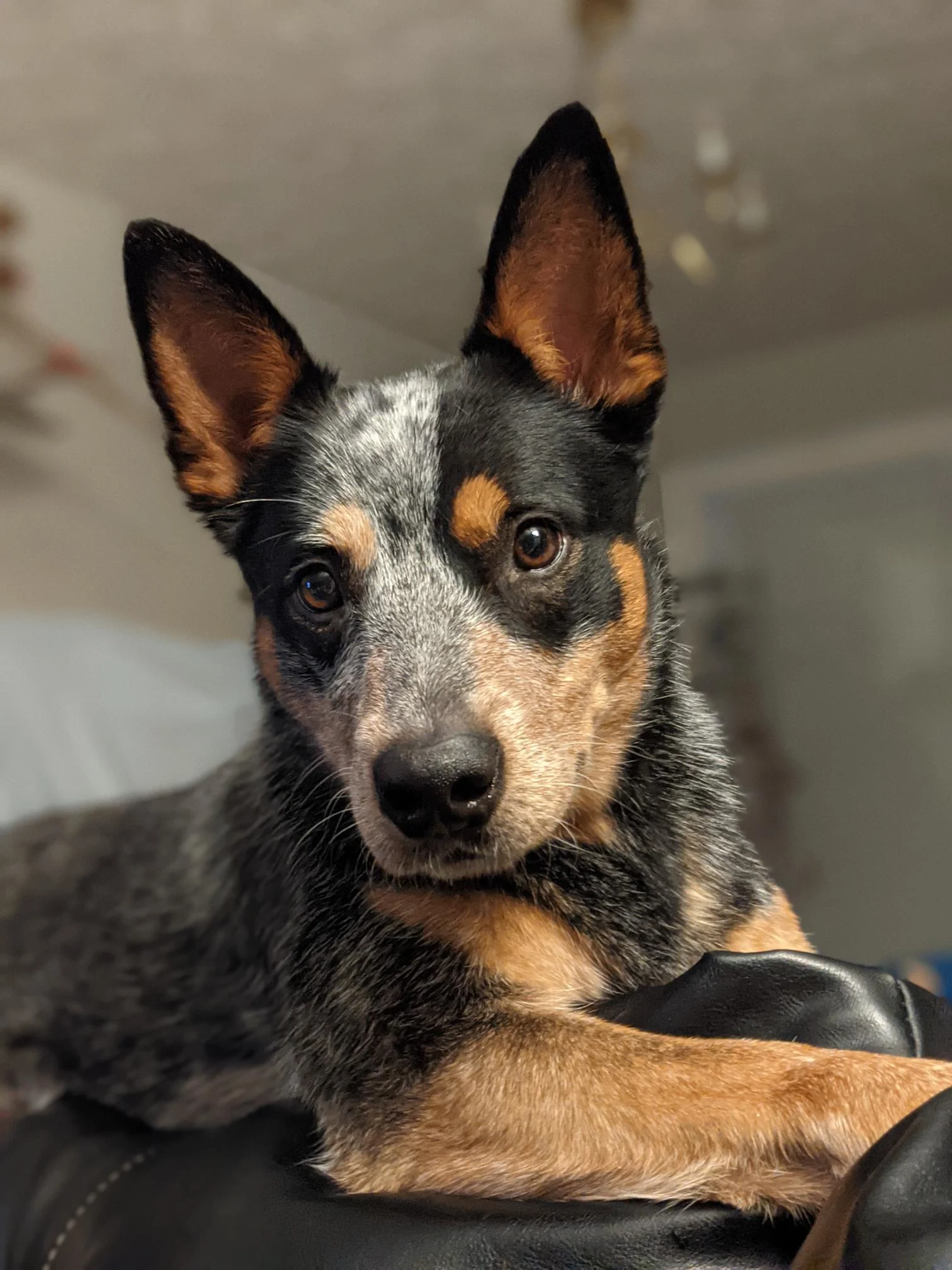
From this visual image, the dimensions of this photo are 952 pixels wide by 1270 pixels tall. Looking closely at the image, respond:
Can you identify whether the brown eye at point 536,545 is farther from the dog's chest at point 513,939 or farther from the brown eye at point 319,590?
the dog's chest at point 513,939

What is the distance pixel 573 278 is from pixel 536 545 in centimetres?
25

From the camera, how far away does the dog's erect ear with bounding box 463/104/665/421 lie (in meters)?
0.86

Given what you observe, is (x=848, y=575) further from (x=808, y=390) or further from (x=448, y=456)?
(x=448, y=456)

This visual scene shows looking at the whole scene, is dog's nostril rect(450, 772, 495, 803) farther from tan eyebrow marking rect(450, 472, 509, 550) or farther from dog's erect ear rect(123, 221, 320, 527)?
dog's erect ear rect(123, 221, 320, 527)

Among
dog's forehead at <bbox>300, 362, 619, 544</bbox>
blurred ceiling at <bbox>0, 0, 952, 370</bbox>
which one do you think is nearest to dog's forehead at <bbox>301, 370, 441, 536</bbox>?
dog's forehead at <bbox>300, 362, 619, 544</bbox>

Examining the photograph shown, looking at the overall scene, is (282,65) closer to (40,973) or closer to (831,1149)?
(40,973)

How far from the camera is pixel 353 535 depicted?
93 cm

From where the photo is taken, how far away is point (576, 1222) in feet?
2.39

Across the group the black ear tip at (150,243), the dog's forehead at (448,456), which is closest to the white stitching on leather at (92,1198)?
the dog's forehead at (448,456)

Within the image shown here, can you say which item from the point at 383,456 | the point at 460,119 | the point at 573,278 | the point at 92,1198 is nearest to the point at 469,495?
the point at 383,456

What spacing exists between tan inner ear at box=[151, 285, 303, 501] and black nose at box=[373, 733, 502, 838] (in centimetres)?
41

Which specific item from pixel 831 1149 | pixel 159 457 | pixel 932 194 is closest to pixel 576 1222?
pixel 831 1149

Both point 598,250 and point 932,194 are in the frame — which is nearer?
point 598,250

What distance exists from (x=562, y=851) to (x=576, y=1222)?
32 cm
